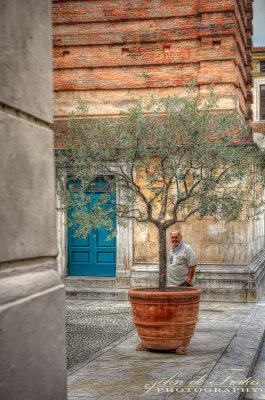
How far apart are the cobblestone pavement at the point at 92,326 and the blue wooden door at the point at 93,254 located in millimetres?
1265

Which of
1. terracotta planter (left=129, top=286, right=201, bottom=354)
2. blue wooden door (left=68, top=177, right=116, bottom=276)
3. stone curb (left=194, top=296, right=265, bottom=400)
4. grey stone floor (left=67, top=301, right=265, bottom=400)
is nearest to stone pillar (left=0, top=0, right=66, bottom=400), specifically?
grey stone floor (left=67, top=301, right=265, bottom=400)

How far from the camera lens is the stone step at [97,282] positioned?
1355 cm

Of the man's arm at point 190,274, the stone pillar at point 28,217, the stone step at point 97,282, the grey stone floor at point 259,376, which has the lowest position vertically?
the grey stone floor at point 259,376

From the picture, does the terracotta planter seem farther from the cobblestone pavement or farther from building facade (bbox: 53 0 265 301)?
building facade (bbox: 53 0 265 301)

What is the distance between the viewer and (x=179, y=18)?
1408cm

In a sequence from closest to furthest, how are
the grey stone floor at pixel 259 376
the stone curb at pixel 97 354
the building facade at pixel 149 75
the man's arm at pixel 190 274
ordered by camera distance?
1. the grey stone floor at pixel 259 376
2. the stone curb at pixel 97 354
3. the man's arm at pixel 190 274
4. the building facade at pixel 149 75

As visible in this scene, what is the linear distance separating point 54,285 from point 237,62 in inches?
489

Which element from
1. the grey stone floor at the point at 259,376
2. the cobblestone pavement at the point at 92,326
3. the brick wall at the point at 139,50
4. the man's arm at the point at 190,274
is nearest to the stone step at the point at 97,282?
the cobblestone pavement at the point at 92,326

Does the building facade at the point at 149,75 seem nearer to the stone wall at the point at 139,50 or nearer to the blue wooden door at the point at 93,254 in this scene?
the stone wall at the point at 139,50

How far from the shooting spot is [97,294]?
44.3 ft

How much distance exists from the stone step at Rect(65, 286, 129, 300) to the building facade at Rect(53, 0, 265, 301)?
2cm

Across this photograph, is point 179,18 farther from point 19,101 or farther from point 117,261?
point 19,101

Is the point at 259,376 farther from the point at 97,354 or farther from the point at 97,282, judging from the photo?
the point at 97,282

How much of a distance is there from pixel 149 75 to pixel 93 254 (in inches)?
189
